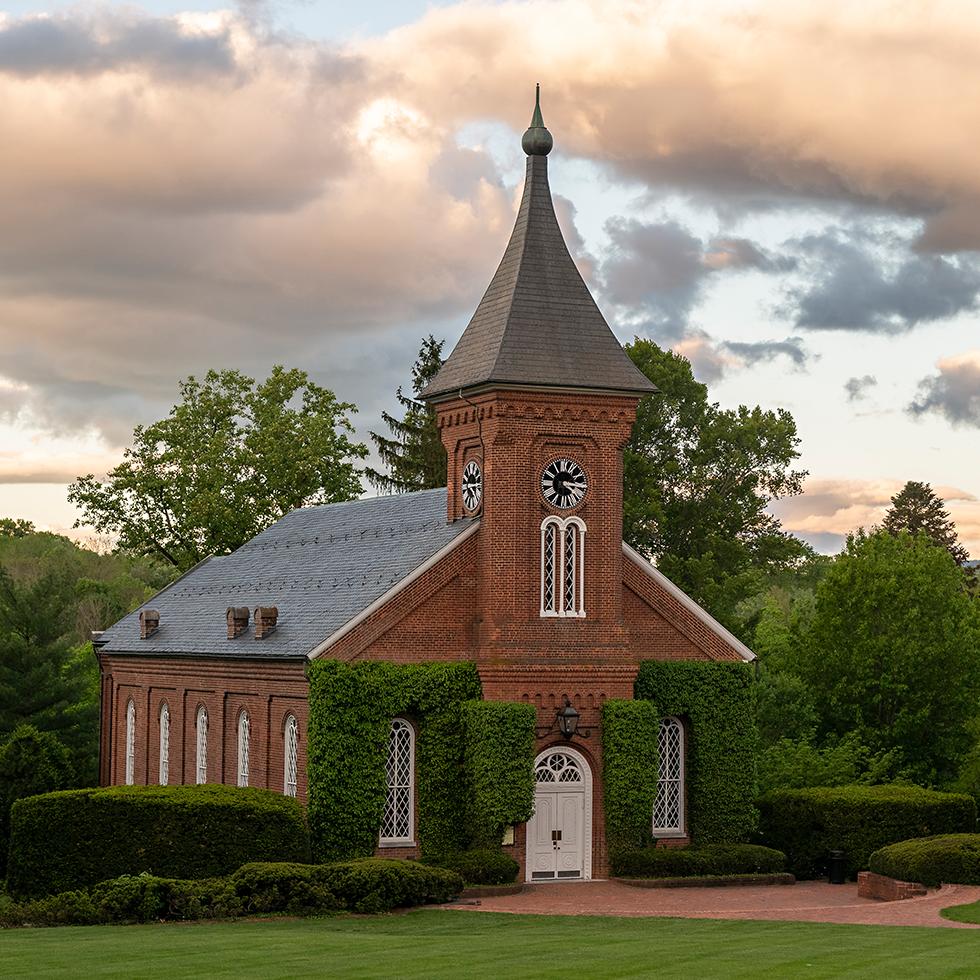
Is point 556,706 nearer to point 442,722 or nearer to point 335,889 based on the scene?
point 442,722

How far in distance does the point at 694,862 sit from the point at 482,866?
16.6ft

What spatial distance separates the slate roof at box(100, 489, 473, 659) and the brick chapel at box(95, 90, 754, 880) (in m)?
0.15

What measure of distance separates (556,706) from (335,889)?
7911 mm

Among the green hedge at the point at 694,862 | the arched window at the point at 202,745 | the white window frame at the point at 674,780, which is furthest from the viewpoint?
the arched window at the point at 202,745

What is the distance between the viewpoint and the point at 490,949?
24062 millimetres

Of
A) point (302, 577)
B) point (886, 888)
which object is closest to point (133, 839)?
point (302, 577)

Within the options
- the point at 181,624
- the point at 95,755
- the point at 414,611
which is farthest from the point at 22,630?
the point at 414,611

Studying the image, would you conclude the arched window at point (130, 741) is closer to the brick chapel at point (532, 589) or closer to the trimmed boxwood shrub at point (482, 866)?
the brick chapel at point (532, 589)

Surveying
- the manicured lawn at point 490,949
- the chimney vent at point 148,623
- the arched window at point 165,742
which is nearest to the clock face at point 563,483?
the manicured lawn at point 490,949

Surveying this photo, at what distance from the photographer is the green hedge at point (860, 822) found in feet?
A: 125

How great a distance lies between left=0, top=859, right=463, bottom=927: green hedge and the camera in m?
29.5

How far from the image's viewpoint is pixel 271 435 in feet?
222

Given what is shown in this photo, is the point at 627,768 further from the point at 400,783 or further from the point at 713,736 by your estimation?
the point at 400,783

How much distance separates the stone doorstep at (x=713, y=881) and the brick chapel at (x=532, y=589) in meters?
1.32
